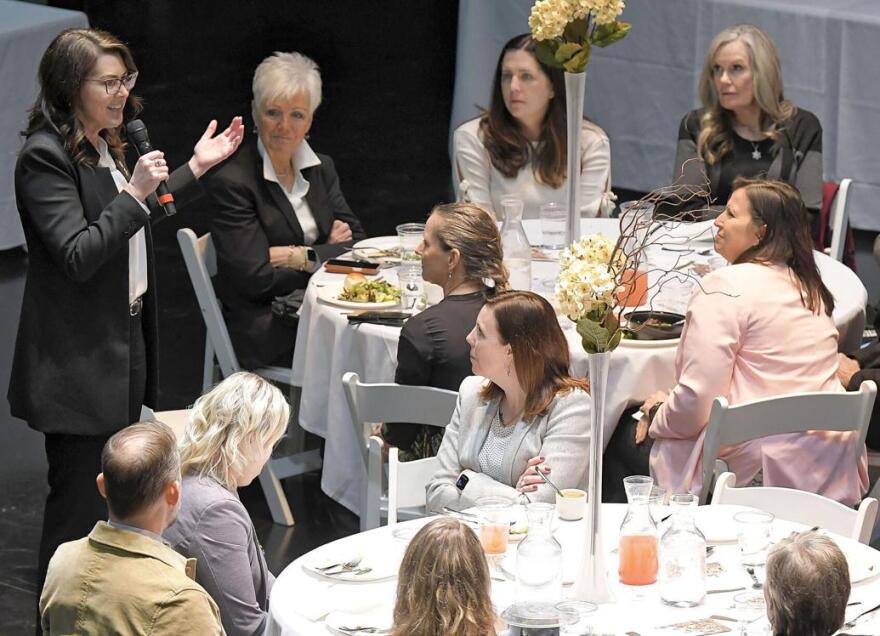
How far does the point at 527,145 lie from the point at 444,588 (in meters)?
3.79

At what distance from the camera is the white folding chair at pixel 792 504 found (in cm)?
354

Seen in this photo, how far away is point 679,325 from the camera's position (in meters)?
4.71

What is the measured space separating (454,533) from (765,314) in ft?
6.47

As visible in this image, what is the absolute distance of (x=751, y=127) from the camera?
6367 mm

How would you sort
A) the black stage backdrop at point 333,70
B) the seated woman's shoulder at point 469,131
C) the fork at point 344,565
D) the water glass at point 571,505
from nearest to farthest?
the fork at point 344,565, the water glass at point 571,505, the seated woman's shoulder at point 469,131, the black stage backdrop at point 333,70

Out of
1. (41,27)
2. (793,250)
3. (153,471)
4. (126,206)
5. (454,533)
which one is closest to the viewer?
(454,533)

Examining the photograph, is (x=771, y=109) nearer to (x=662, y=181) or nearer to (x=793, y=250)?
(x=793, y=250)

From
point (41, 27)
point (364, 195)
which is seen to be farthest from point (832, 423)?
point (364, 195)

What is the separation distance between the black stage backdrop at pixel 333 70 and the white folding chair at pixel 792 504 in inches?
245

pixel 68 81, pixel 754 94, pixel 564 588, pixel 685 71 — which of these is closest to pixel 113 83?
pixel 68 81

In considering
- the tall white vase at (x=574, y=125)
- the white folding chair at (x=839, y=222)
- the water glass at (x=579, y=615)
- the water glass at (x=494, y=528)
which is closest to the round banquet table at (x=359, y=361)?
the tall white vase at (x=574, y=125)

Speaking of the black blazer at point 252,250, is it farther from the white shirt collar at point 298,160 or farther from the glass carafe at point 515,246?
the glass carafe at point 515,246

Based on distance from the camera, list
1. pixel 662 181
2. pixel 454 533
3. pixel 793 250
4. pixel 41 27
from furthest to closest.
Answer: pixel 662 181
pixel 41 27
pixel 793 250
pixel 454 533

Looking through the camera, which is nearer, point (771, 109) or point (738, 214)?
point (738, 214)
